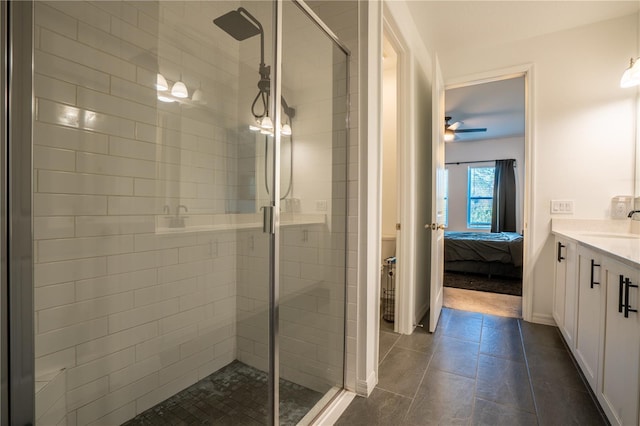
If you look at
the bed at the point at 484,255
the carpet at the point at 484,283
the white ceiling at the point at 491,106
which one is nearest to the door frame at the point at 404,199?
the carpet at the point at 484,283

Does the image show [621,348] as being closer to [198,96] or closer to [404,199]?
[404,199]

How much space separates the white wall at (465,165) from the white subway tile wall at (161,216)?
20.9ft

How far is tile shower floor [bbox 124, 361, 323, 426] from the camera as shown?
57.3 inches

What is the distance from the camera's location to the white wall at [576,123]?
250 cm

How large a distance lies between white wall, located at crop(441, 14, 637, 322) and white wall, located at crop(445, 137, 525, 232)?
4433 mm

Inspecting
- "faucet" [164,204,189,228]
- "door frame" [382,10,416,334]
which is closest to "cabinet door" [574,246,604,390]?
"door frame" [382,10,416,334]

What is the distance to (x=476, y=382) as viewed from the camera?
1.80m

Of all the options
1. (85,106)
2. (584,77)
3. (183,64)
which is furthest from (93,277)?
(584,77)

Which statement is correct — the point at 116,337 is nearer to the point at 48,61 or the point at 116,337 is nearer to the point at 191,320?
the point at 191,320

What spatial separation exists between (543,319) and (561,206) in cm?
104

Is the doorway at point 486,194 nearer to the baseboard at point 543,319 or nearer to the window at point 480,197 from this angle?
the window at point 480,197

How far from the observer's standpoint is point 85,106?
132 cm

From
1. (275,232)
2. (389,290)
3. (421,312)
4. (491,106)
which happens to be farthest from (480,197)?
(275,232)

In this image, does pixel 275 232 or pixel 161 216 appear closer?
pixel 275 232
